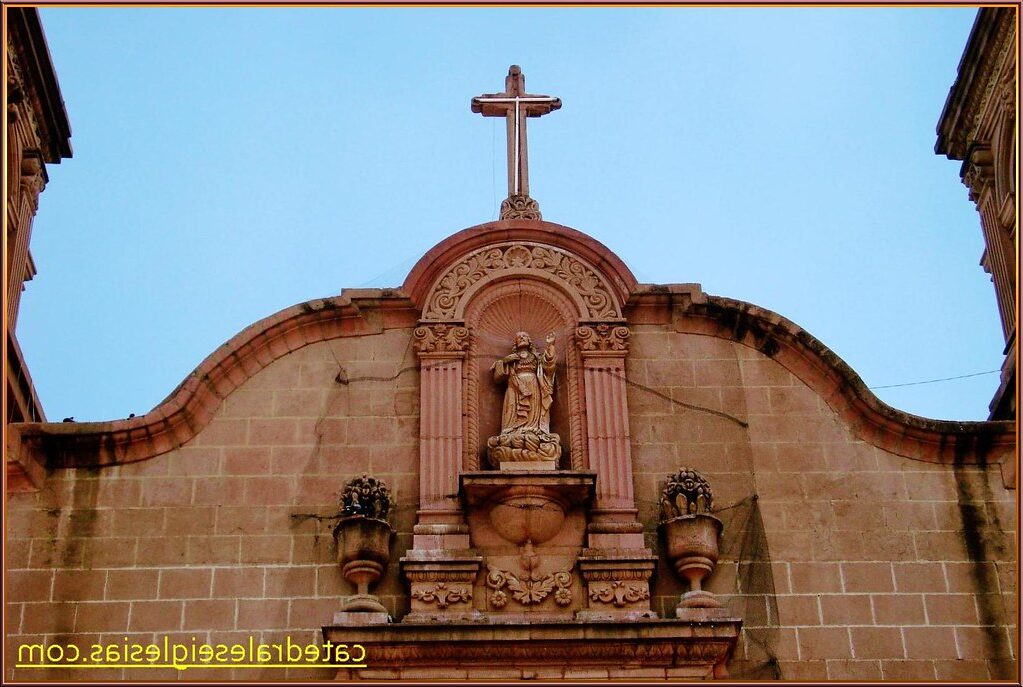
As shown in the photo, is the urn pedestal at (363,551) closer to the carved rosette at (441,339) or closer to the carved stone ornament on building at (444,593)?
the carved stone ornament on building at (444,593)

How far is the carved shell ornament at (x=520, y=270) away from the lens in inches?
642

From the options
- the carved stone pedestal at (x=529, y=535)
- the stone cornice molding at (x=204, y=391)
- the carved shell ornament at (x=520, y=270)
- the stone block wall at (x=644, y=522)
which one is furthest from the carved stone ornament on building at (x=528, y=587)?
the stone cornice molding at (x=204, y=391)

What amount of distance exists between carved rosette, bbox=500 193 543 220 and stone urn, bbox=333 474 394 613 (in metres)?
3.46

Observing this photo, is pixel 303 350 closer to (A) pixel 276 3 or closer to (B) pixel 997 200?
(A) pixel 276 3

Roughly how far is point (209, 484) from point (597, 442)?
3.69m

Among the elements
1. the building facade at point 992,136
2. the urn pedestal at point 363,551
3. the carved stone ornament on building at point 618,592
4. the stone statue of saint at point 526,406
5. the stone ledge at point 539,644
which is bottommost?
the stone ledge at point 539,644

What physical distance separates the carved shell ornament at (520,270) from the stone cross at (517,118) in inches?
20.2

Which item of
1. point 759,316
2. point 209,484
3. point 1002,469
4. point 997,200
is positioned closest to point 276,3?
point 209,484

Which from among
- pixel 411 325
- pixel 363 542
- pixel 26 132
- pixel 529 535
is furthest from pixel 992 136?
pixel 26 132

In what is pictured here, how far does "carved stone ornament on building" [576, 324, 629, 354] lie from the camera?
634 inches

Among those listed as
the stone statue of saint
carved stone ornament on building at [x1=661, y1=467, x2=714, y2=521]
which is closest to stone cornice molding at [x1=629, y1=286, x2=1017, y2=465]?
the stone statue of saint

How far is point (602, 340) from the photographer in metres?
16.1

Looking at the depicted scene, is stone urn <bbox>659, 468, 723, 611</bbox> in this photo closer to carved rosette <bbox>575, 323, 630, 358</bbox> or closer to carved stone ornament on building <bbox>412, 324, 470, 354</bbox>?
carved rosette <bbox>575, 323, 630, 358</bbox>

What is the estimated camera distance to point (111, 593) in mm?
14758
